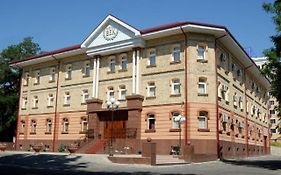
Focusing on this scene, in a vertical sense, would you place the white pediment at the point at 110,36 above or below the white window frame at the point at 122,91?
above

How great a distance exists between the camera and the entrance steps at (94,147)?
3096cm

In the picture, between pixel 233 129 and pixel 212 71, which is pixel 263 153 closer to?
pixel 233 129

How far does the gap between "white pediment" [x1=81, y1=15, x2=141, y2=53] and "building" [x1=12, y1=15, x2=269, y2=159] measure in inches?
3.4

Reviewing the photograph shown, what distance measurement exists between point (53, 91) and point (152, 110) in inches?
515

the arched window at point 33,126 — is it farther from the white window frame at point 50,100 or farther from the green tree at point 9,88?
the green tree at point 9,88

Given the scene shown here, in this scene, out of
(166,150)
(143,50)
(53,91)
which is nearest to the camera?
(166,150)

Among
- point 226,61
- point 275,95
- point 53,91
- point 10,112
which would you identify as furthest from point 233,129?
point 10,112

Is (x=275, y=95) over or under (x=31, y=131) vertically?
over

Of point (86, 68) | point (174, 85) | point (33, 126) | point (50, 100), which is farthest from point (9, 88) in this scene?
point (174, 85)

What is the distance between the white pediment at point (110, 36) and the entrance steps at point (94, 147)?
841cm

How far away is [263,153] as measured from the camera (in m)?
48.5

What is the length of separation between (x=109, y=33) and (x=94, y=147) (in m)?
10.2

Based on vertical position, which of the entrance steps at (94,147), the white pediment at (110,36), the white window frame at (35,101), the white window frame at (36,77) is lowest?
the entrance steps at (94,147)

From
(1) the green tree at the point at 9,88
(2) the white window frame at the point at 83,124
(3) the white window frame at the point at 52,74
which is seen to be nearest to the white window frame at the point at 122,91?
(2) the white window frame at the point at 83,124
